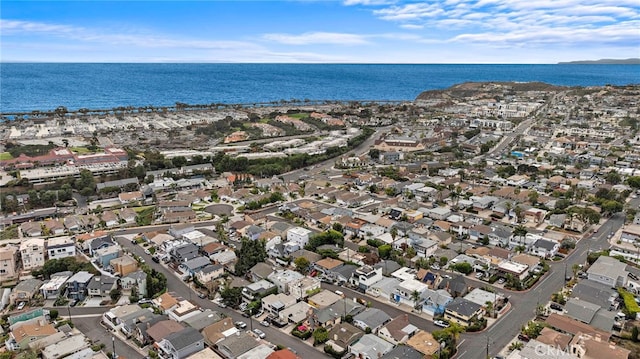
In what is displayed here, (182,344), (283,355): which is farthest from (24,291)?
(283,355)

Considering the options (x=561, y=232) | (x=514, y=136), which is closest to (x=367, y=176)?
(x=561, y=232)

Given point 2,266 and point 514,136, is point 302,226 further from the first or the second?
point 514,136

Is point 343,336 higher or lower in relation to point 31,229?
higher

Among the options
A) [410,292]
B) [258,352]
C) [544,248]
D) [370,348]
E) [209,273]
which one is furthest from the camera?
[544,248]

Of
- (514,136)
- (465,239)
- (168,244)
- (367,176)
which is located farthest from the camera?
(514,136)

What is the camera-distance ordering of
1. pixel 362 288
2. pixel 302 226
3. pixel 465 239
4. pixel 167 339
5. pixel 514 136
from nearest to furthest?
pixel 167 339, pixel 362 288, pixel 465 239, pixel 302 226, pixel 514 136

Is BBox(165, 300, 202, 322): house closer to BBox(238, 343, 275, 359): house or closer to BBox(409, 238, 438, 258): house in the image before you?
BBox(238, 343, 275, 359): house

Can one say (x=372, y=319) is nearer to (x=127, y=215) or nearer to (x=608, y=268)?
(x=608, y=268)

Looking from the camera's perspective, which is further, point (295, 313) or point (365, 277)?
point (365, 277)

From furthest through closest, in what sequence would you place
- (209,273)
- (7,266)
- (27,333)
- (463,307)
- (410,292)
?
1. (7,266)
2. (209,273)
3. (410,292)
4. (463,307)
5. (27,333)
